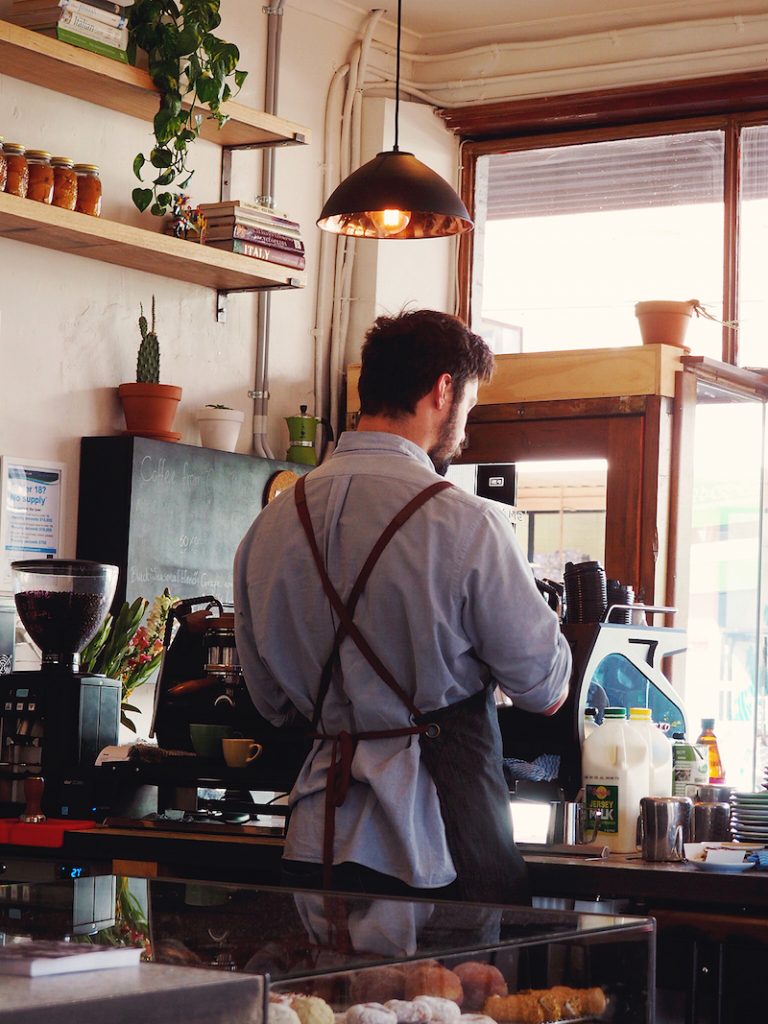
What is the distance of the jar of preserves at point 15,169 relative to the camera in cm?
438

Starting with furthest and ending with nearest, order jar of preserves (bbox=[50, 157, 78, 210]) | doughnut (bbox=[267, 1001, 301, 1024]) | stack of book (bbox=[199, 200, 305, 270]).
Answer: stack of book (bbox=[199, 200, 305, 270]) < jar of preserves (bbox=[50, 157, 78, 210]) < doughnut (bbox=[267, 1001, 301, 1024])

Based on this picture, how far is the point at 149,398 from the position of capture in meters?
4.91

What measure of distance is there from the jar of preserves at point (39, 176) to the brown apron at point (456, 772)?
252cm

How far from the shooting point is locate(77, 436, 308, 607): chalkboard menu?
475cm

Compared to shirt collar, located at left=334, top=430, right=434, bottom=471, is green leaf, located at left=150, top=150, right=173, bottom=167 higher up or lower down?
higher up

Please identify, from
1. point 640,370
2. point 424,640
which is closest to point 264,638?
point 424,640

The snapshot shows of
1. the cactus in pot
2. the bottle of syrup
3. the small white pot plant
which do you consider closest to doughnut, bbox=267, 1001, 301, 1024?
the bottle of syrup

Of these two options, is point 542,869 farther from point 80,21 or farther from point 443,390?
point 80,21

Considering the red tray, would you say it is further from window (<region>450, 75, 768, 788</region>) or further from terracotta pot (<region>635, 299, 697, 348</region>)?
terracotta pot (<region>635, 299, 697, 348</region>)

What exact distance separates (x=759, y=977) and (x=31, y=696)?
1617mm

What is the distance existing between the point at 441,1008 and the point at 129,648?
3344 mm

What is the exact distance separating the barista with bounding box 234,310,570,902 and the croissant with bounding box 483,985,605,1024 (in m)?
0.81

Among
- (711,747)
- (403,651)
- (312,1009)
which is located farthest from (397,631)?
(711,747)

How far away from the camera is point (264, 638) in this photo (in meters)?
2.44
